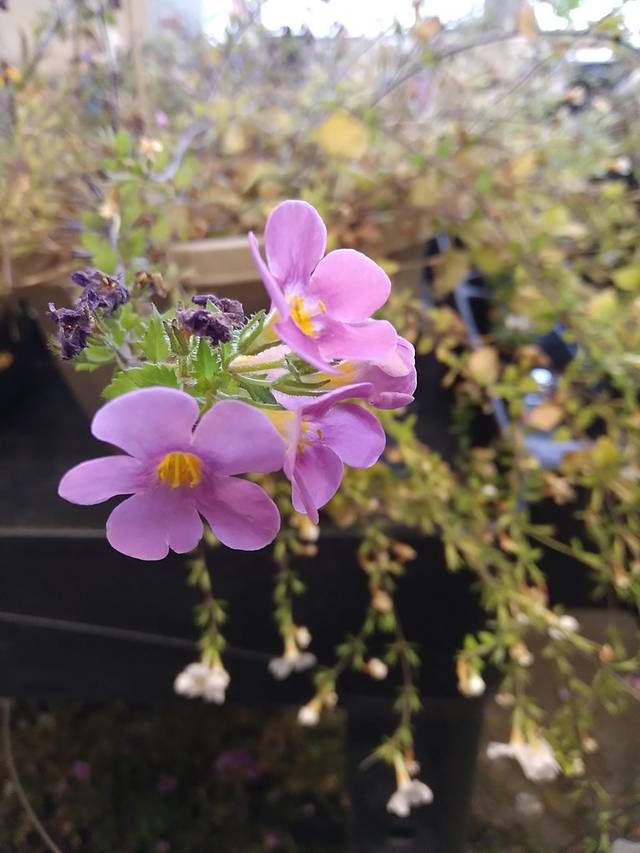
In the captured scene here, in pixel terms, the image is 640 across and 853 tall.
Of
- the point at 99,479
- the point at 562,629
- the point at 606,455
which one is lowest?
the point at 562,629

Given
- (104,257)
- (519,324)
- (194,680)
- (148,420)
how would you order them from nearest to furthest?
(148,420), (104,257), (194,680), (519,324)

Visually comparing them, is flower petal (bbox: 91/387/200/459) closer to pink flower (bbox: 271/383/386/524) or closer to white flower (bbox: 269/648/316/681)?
pink flower (bbox: 271/383/386/524)

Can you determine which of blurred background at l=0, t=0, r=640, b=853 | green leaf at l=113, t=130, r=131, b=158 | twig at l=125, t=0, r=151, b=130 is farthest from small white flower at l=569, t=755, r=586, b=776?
twig at l=125, t=0, r=151, b=130

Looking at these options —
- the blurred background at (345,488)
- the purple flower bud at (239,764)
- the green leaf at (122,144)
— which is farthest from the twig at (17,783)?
the green leaf at (122,144)

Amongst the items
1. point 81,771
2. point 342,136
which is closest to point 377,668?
point 81,771

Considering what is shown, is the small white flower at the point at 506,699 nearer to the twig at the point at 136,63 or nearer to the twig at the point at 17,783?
the twig at the point at 17,783

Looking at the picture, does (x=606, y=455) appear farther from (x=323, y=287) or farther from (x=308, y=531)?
(x=323, y=287)

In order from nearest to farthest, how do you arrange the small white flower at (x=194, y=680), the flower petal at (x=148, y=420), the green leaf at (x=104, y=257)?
the flower petal at (x=148, y=420), the green leaf at (x=104, y=257), the small white flower at (x=194, y=680)
